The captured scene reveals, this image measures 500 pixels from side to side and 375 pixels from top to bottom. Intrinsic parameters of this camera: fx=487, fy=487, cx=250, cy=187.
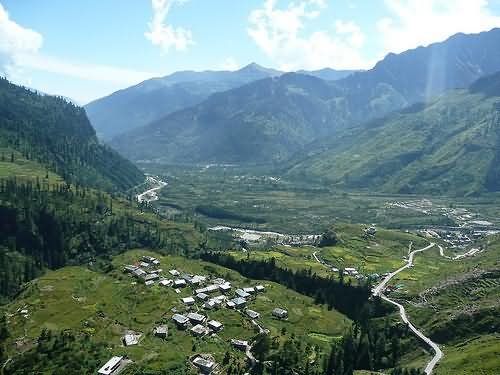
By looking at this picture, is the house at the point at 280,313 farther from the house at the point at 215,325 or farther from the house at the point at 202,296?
the house at the point at 202,296

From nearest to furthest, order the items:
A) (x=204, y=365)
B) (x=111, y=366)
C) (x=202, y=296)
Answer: (x=111, y=366), (x=204, y=365), (x=202, y=296)

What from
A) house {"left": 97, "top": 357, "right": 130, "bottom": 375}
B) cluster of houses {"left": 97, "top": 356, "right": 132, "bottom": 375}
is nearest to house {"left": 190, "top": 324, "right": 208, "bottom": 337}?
cluster of houses {"left": 97, "top": 356, "right": 132, "bottom": 375}

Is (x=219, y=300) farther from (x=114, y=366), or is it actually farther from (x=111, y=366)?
(x=111, y=366)

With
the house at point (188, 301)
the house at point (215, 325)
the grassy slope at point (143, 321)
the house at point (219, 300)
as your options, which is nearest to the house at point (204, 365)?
the grassy slope at point (143, 321)

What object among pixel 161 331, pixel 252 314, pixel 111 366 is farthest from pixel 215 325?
pixel 111 366

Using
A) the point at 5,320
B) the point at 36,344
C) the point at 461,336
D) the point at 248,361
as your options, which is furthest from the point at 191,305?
the point at 461,336

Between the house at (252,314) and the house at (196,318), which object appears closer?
the house at (196,318)
